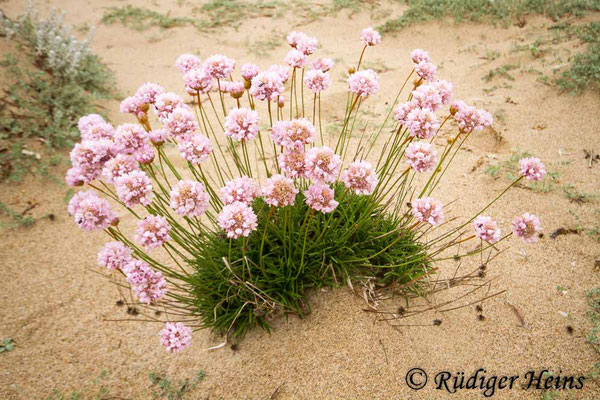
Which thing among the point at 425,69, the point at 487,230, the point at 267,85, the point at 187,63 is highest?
the point at 425,69

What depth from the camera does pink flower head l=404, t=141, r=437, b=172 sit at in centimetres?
210

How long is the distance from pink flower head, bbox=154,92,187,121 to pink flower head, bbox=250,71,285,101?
482 mm

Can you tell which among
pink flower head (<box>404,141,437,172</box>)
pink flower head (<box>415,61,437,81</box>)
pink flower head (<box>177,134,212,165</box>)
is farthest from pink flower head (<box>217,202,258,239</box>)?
pink flower head (<box>415,61,437,81</box>)

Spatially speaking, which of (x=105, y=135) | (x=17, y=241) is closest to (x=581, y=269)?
(x=105, y=135)

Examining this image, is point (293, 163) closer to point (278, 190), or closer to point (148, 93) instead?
point (278, 190)

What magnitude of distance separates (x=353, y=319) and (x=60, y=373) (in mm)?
2035

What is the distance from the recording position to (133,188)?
6.25 feet

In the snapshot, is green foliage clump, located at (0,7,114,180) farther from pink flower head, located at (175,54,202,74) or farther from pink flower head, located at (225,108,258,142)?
pink flower head, located at (225,108,258,142)

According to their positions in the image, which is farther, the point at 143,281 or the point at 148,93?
the point at 148,93

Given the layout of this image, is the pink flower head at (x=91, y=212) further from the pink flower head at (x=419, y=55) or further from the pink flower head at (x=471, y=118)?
the pink flower head at (x=419, y=55)

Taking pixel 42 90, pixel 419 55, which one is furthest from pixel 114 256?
pixel 42 90

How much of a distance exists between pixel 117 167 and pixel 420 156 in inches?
64.7

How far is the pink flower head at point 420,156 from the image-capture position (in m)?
2.10

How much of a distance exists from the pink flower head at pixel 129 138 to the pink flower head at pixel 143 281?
61 centimetres
